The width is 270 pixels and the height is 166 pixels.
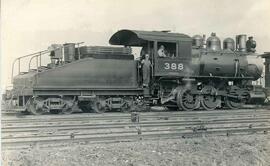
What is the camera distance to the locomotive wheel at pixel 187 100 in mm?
12992

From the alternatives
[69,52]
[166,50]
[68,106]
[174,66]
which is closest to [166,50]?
[166,50]

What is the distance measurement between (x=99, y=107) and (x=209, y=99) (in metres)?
3.59

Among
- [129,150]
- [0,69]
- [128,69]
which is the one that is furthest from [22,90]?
[0,69]

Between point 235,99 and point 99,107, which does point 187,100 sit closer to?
point 235,99

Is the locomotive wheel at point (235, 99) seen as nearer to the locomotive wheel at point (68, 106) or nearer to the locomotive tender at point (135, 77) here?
the locomotive tender at point (135, 77)

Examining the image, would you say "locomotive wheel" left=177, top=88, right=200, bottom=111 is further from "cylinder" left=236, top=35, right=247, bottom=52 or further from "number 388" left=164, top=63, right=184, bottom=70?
"cylinder" left=236, top=35, right=247, bottom=52

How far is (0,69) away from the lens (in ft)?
16.6

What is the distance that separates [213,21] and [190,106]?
4169mm

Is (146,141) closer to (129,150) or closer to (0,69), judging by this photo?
(129,150)

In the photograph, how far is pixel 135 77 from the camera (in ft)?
41.9

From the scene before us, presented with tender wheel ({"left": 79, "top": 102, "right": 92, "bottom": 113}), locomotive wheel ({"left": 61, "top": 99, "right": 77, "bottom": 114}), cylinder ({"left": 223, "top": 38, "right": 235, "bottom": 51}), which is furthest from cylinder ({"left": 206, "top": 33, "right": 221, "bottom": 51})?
locomotive wheel ({"left": 61, "top": 99, "right": 77, "bottom": 114})

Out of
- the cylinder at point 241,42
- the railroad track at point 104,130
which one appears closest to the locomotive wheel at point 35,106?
the railroad track at point 104,130

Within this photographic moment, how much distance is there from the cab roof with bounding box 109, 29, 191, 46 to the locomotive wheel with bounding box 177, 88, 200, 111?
1.58 metres

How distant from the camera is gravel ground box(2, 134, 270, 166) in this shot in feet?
19.4
